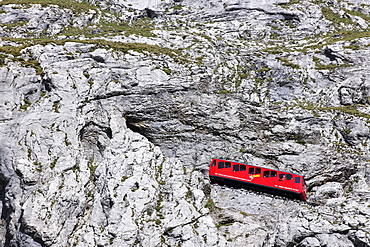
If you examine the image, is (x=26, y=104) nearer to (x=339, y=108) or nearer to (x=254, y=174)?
(x=254, y=174)

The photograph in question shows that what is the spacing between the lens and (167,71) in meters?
33.9

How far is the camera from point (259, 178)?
91.1 ft

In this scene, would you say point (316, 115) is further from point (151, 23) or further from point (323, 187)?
point (151, 23)

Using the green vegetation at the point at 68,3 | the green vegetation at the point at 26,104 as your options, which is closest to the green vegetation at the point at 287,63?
the green vegetation at the point at 26,104

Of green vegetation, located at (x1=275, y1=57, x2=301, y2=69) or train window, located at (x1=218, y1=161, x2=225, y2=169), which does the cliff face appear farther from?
train window, located at (x1=218, y1=161, x2=225, y2=169)

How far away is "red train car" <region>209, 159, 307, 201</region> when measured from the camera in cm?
2673

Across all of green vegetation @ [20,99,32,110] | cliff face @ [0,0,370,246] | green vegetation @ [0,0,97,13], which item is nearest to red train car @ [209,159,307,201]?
cliff face @ [0,0,370,246]

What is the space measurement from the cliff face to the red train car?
94cm

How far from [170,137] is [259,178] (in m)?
9.13

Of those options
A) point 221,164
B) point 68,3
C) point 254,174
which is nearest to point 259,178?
point 254,174

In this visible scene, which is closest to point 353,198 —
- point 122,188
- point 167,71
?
point 122,188

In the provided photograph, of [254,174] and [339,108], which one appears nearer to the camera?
[254,174]

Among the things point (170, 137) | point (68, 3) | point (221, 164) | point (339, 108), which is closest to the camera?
point (221, 164)

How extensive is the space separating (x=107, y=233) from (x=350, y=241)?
17.7m
